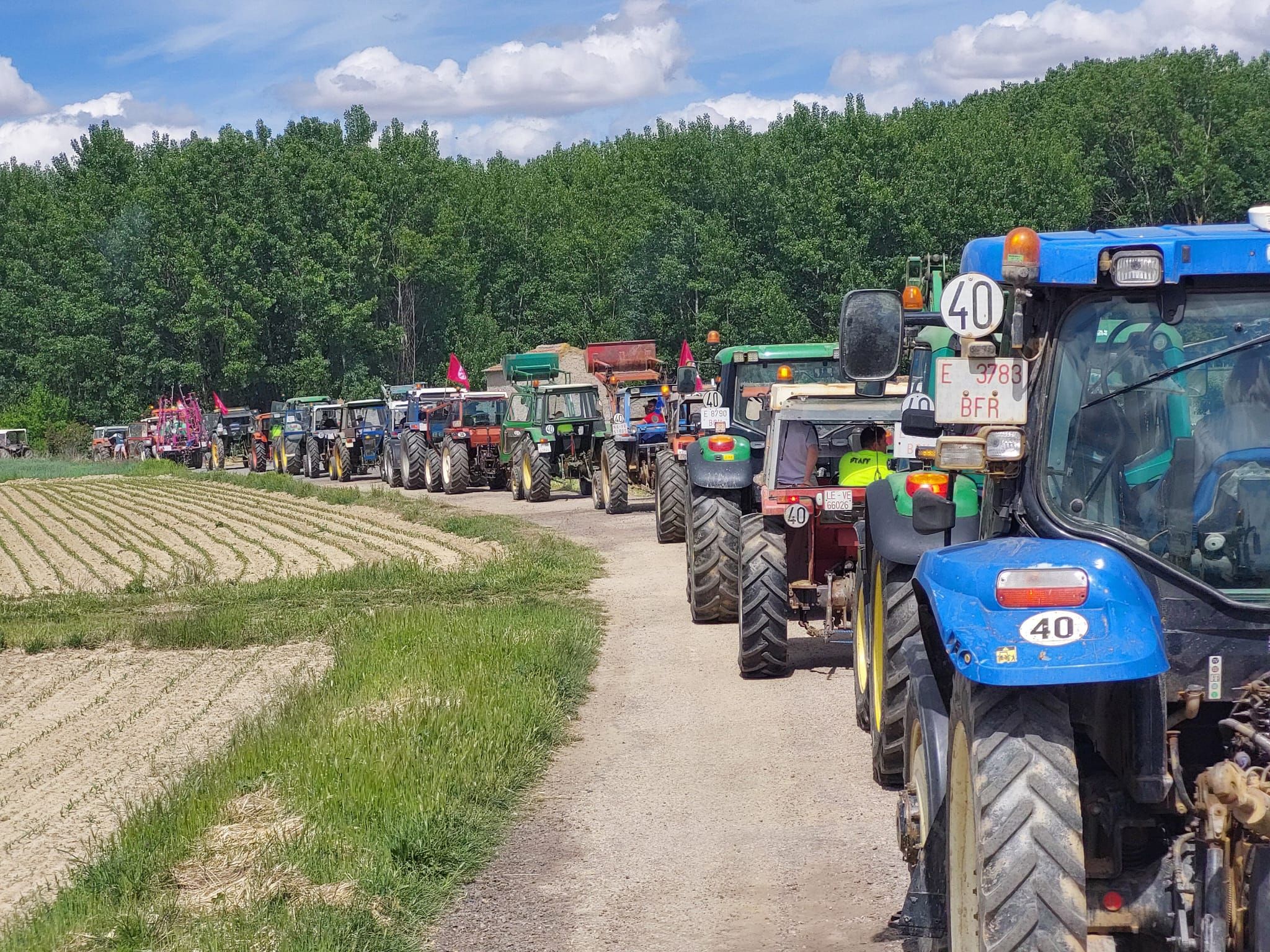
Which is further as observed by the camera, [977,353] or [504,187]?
[504,187]

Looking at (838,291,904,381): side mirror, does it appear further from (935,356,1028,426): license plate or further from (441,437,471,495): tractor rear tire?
(441,437,471,495): tractor rear tire

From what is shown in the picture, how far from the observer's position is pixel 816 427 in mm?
10656

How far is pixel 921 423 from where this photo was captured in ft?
17.5

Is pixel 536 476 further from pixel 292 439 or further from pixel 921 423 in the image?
pixel 921 423

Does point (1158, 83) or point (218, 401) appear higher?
point (1158, 83)

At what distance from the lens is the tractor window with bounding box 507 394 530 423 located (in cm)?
2784

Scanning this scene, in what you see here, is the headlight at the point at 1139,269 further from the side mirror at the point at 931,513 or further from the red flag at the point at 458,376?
the red flag at the point at 458,376

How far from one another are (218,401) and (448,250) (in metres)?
18.1

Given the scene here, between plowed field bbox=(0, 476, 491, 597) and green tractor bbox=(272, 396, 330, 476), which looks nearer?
plowed field bbox=(0, 476, 491, 597)

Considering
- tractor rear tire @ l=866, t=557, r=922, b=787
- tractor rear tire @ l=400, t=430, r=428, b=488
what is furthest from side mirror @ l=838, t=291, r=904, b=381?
tractor rear tire @ l=400, t=430, r=428, b=488

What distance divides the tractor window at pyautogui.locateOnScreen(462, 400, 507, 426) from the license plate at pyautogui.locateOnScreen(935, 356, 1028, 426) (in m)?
25.6

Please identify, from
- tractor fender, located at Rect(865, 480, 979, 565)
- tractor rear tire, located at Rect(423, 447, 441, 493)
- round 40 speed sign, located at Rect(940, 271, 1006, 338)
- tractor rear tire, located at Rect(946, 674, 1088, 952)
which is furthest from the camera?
tractor rear tire, located at Rect(423, 447, 441, 493)

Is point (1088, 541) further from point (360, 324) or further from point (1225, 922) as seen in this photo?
point (360, 324)

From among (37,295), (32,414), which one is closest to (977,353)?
(32,414)
